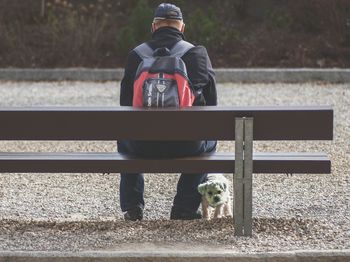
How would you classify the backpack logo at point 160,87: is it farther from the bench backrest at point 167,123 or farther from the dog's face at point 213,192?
the dog's face at point 213,192

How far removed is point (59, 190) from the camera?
8578mm

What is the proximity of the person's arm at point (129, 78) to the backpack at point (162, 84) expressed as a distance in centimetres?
17

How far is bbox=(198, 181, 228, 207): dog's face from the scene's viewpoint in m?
6.69

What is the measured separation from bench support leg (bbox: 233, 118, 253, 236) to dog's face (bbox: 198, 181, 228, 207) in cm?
55

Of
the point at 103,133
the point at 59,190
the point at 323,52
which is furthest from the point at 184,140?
the point at 323,52

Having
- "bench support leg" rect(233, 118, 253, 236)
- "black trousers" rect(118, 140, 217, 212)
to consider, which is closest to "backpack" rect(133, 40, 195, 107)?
"black trousers" rect(118, 140, 217, 212)

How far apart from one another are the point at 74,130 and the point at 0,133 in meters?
0.43

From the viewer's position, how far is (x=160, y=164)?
20.4 ft

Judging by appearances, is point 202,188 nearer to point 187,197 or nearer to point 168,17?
point 187,197

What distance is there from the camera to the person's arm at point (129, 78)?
6.88 m

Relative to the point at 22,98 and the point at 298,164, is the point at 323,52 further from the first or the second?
the point at 298,164

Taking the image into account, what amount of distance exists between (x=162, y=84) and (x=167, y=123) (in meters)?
0.55

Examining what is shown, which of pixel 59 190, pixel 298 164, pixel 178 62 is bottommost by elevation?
pixel 59 190

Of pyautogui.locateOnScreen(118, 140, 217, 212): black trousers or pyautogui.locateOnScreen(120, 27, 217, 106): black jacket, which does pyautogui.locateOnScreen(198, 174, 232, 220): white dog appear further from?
Result: pyautogui.locateOnScreen(120, 27, 217, 106): black jacket
